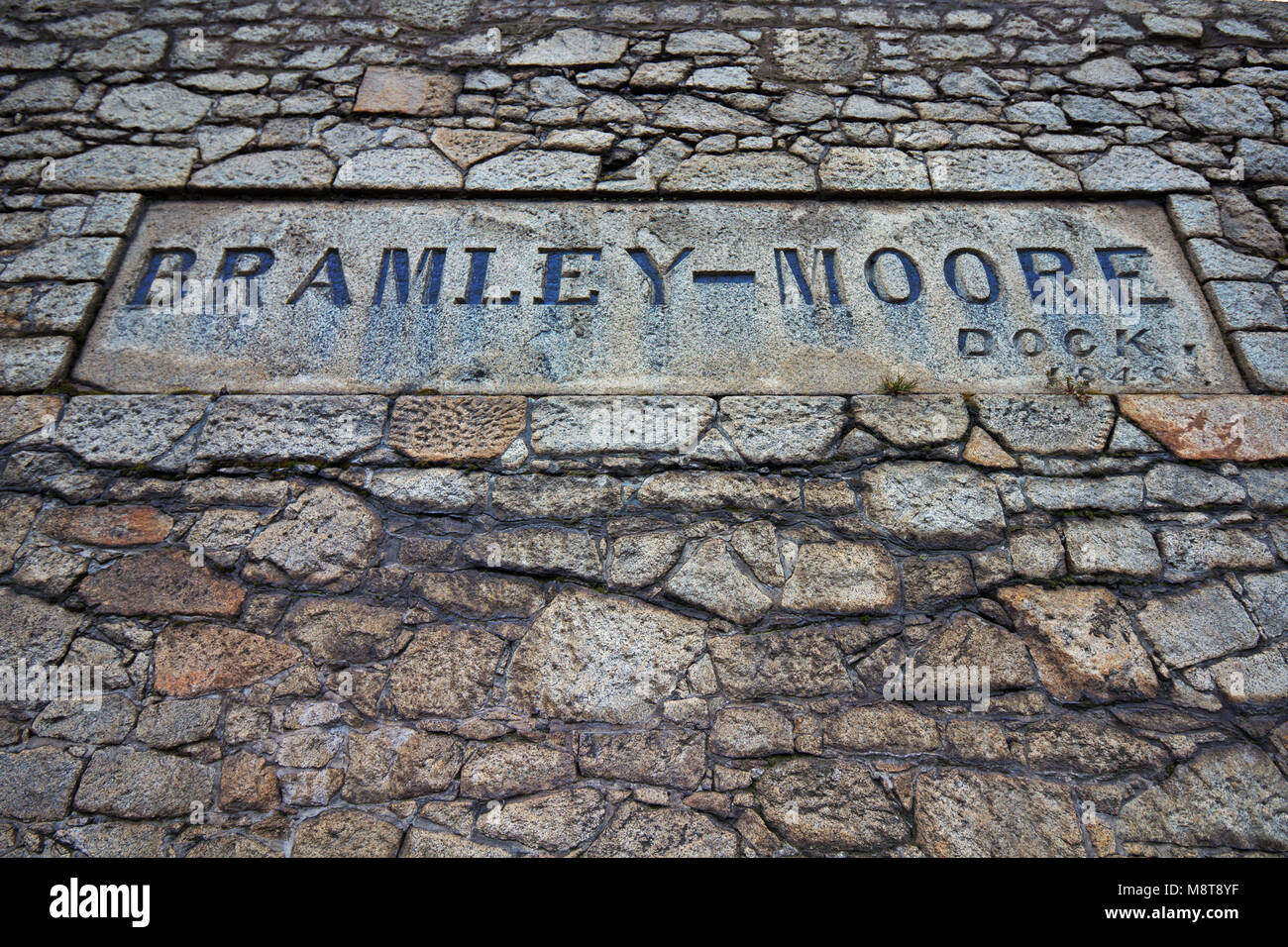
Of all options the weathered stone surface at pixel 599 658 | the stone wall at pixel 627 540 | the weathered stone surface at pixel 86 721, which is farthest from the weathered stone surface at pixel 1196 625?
the weathered stone surface at pixel 86 721

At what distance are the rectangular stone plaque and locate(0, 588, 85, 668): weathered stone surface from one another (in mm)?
777

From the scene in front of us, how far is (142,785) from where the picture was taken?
6.58 ft

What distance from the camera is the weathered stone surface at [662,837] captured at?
6.32 ft

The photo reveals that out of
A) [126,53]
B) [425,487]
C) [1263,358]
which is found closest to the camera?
[425,487]

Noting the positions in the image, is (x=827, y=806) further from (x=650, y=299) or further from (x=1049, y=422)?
(x=650, y=299)

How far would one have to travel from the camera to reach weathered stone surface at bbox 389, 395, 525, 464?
7.91 ft

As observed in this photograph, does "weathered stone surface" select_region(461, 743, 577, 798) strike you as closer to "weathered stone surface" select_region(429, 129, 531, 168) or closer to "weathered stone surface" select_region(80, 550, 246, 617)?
"weathered stone surface" select_region(80, 550, 246, 617)

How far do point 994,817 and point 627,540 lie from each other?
1.29 m

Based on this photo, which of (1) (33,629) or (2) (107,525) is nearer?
(1) (33,629)

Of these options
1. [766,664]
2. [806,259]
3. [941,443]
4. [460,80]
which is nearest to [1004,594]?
[941,443]

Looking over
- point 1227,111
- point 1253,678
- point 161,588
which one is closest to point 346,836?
point 161,588

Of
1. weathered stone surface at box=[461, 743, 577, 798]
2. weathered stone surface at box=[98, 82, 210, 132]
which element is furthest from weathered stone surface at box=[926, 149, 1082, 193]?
weathered stone surface at box=[98, 82, 210, 132]

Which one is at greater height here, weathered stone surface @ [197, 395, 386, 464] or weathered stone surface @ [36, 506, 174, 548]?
weathered stone surface @ [197, 395, 386, 464]

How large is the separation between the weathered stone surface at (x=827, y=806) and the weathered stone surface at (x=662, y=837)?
147 millimetres
